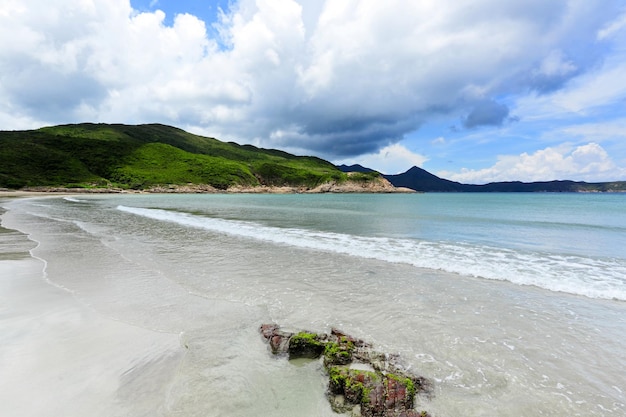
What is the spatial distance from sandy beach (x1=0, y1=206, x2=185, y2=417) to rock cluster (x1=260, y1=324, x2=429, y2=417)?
7.39ft

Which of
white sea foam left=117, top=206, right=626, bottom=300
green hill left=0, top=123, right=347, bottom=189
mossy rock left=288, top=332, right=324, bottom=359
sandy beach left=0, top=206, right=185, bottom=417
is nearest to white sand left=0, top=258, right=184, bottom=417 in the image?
sandy beach left=0, top=206, right=185, bottom=417

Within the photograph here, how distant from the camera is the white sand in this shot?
448 centimetres

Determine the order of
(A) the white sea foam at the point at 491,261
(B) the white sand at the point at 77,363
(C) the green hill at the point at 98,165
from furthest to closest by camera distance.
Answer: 1. (C) the green hill at the point at 98,165
2. (A) the white sea foam at the point at 491,261
3. (B) the white sand at the point at 77,363

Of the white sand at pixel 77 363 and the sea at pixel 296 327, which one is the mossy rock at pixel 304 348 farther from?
the white sand at pixel 77 363

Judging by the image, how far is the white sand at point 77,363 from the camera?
4.48m

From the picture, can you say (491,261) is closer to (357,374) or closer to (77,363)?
(357,374)

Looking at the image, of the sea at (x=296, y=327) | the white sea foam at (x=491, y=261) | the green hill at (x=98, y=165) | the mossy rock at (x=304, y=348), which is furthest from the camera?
the green hill at (x=98, y=165)

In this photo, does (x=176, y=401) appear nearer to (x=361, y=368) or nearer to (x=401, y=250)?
(x=361, y=368)

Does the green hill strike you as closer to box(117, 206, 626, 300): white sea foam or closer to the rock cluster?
box(117, 206, 626, 300): white sea foam

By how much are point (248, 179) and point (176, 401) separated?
188 meters

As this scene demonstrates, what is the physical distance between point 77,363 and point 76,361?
10 cm

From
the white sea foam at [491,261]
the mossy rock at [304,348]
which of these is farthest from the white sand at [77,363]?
the white sea foam at [491,261]

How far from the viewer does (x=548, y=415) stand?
452cm

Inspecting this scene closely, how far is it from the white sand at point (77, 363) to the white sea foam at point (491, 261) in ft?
36.3
